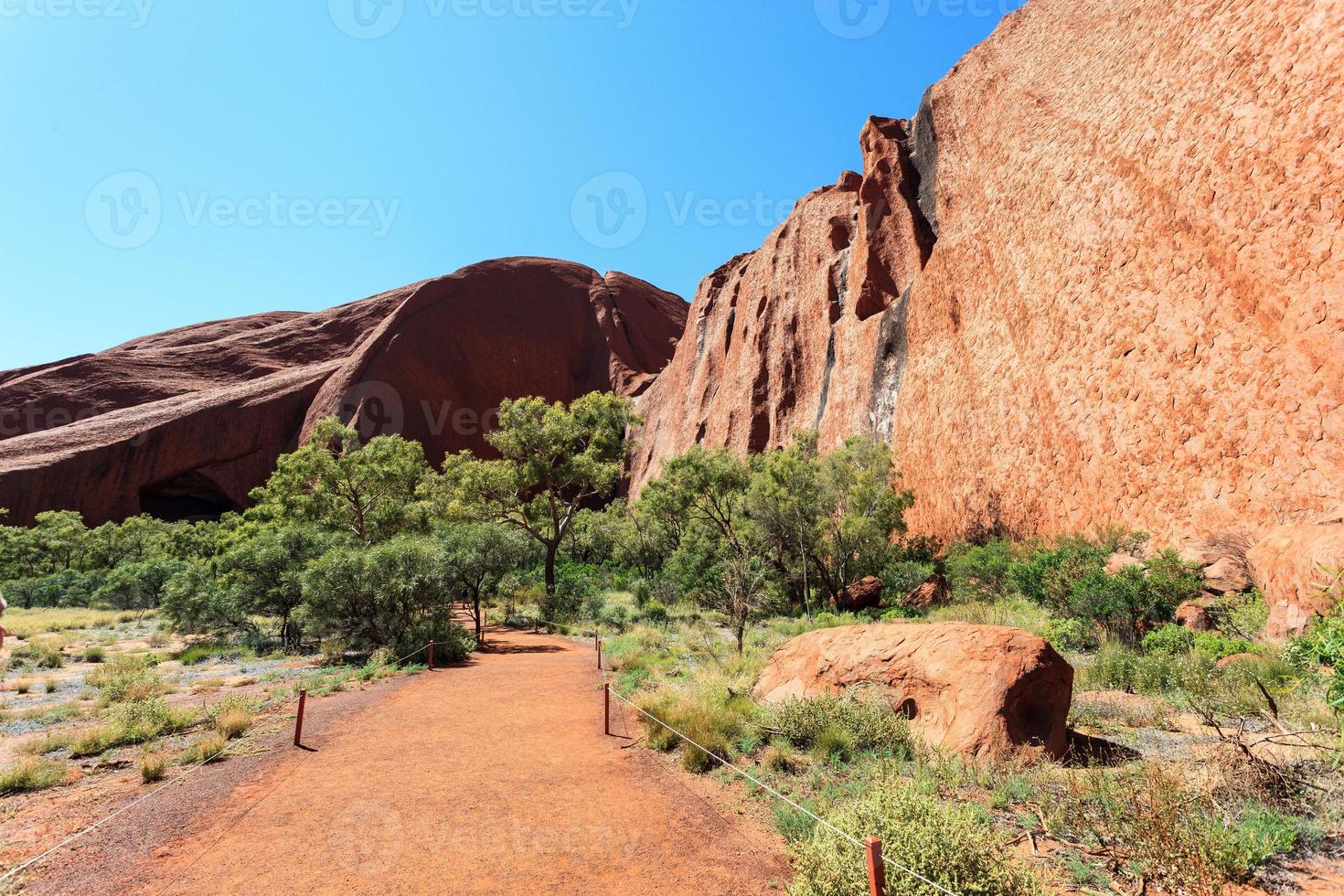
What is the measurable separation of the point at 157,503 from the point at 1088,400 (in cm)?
6390

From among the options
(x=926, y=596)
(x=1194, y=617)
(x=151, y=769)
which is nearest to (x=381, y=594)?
(x=151, y=769)

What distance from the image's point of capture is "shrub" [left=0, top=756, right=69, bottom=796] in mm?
6160

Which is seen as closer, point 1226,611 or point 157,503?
point 1226,611

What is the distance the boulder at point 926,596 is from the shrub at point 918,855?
1360 centimetres

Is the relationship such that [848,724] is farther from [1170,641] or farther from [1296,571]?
[1296,571]

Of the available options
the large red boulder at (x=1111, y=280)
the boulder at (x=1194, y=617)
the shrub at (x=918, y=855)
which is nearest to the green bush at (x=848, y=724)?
the shrub at (x=918, y=855)

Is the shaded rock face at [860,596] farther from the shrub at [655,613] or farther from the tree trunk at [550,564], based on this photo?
the tree trunk at [550,564]

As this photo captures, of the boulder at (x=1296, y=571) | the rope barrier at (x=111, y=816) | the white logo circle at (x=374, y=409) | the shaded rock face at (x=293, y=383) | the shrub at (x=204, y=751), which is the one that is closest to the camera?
the rope barrier at (x=111, y=816)

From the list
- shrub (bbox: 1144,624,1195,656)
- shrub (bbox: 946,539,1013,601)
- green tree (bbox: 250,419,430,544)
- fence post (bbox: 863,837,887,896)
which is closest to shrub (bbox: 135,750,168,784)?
fence post (bbox: 863,837,887,896)

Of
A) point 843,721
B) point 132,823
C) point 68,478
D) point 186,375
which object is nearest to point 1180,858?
point 843,721

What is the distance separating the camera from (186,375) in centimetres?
5828

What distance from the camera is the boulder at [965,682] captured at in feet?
19.5

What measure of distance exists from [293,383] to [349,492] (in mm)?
34407

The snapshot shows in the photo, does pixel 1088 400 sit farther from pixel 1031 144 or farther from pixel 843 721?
pixel 843 721
